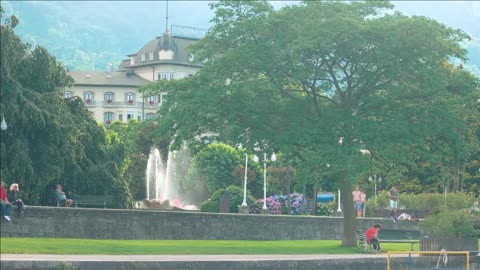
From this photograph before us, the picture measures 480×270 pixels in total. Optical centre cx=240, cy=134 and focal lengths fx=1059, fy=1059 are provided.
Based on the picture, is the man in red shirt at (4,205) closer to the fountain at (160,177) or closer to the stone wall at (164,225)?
the stone wall at (164,225)

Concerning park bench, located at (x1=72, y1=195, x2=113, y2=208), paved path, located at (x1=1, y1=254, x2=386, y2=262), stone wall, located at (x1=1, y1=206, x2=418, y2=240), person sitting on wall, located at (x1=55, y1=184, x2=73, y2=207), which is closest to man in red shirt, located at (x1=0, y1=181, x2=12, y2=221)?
stone wall, located at (x1=1, y1=206, x2=418, y2=240)

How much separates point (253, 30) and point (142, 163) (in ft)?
262

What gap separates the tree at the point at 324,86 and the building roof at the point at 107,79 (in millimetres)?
146772

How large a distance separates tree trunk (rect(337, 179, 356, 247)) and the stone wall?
18.2ft

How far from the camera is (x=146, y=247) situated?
36938 millimetres

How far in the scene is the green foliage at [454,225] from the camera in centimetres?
4419

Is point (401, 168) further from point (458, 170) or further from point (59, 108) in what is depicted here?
point (458, 170)

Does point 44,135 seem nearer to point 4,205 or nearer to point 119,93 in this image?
point 4,205

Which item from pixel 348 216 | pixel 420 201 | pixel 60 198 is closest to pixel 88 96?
pixel 420 201

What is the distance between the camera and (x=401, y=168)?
49.3m

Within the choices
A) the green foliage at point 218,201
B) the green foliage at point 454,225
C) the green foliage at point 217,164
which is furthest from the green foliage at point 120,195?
the green foliage at point 217,164

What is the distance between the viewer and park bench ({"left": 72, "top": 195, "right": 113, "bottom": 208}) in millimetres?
51250

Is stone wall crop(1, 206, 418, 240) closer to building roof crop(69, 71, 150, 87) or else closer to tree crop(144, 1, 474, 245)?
tree crop(144, 1, 474, 245)

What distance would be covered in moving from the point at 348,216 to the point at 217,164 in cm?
6904
